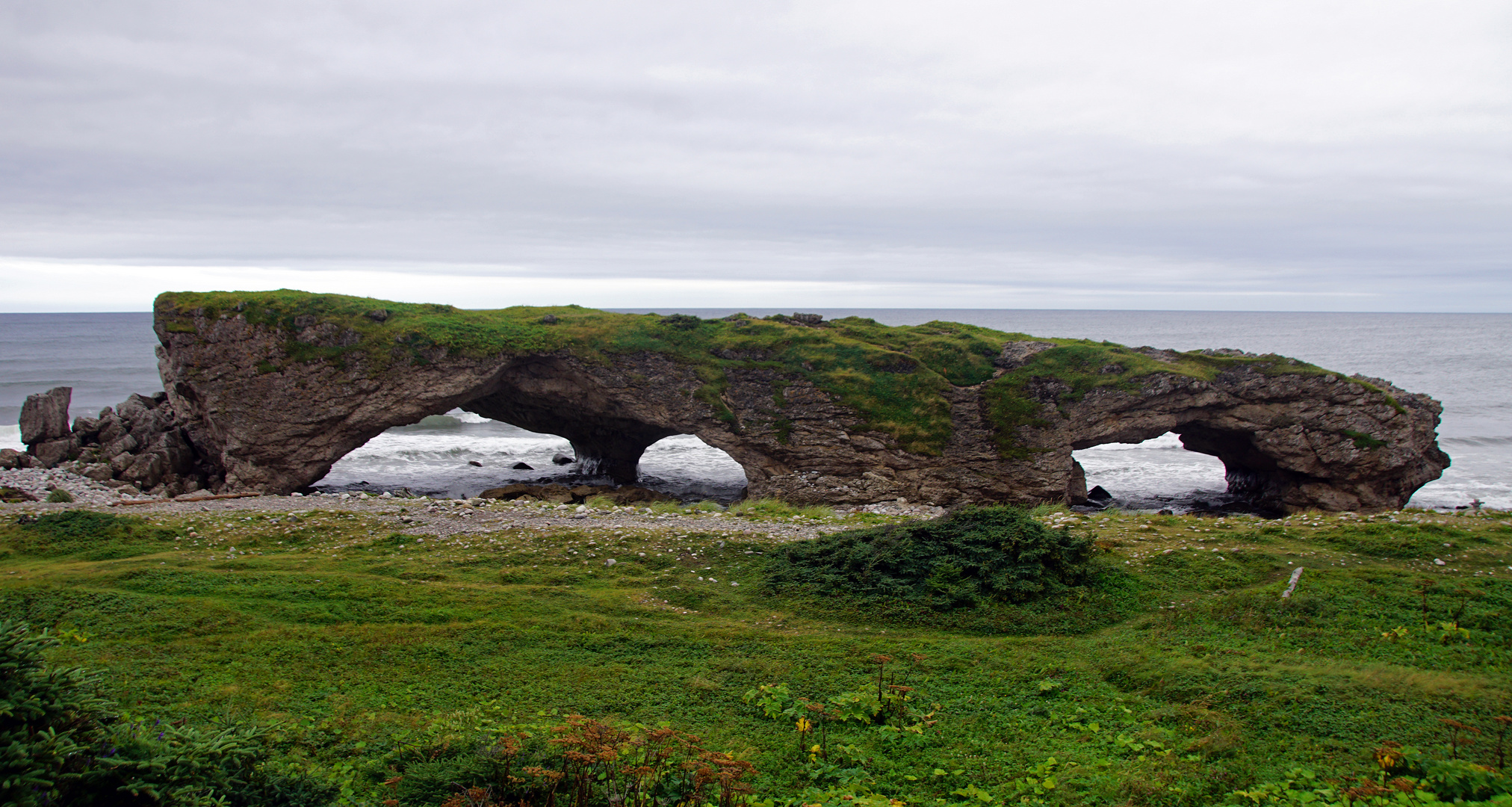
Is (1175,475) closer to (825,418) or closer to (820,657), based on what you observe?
(825,418)

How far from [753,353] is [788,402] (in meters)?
3.15

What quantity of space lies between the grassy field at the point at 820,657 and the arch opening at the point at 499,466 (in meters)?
18.3

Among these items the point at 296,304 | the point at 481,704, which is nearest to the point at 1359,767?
the point at 481,704

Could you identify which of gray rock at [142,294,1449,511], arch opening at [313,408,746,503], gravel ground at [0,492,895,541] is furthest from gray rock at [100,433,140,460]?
gravel ground at [0,492,895,541]

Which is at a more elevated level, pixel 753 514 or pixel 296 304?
pixel 296 304

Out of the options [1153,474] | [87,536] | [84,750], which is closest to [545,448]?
[87,536]

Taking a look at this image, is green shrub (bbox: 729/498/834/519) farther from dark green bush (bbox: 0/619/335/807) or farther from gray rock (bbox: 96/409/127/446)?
gray rock (bbox: 96/409/127/446)

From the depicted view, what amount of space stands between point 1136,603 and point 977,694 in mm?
5195

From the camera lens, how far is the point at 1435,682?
9297 mm

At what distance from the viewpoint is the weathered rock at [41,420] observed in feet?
104

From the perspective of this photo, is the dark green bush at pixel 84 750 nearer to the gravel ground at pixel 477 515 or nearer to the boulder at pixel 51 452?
the gravel ground at pixel 477 515

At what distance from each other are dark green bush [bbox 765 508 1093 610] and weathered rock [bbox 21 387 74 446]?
112 ft

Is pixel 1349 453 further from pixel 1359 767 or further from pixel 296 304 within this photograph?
pixel 296 304

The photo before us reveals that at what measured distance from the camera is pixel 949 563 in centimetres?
1425
